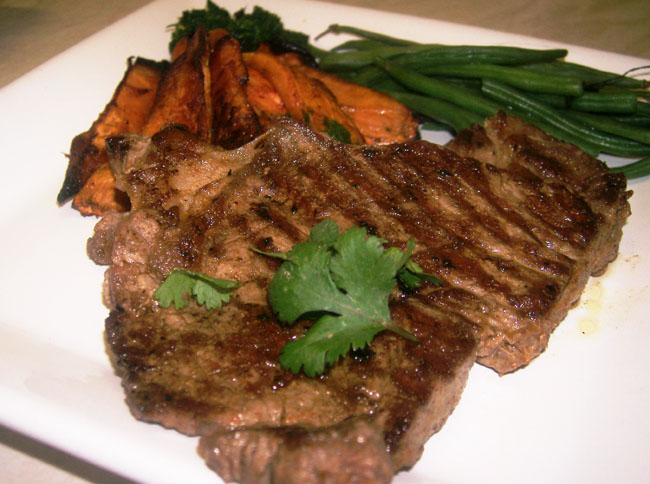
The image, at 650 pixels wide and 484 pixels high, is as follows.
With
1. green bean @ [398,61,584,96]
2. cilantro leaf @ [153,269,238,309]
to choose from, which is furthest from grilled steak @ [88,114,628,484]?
green bean @ [398,61,584,96]

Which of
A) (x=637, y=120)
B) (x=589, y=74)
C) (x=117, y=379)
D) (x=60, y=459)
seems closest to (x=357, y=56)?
(x=589, y=74)

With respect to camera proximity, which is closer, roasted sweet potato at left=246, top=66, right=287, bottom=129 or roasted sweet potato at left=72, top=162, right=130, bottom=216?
roasted sweet potato at left=72, top=162, right=130, bottom=216

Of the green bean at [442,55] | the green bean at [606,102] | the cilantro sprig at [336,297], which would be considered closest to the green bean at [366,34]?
the green bean at [442,55]

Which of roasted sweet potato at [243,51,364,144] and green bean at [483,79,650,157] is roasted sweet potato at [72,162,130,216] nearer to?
roasted sweet potato at [243,51,364,144]

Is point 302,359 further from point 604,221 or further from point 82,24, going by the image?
point 82,24

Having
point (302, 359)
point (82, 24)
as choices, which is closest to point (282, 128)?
point (302, 359)

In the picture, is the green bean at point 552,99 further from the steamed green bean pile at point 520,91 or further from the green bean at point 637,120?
the green bean at point 637,120
